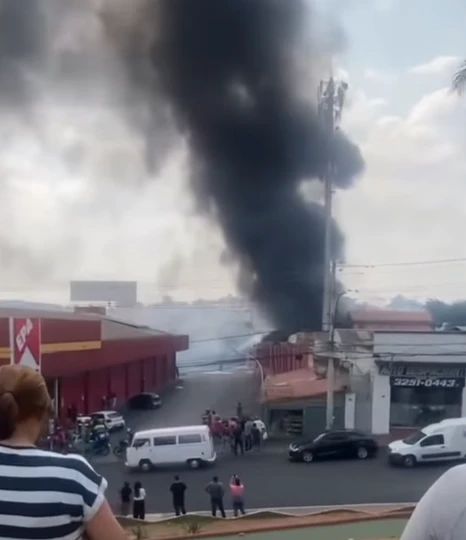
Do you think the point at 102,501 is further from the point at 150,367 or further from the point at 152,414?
the point at 150,367

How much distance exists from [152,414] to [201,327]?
14730mm

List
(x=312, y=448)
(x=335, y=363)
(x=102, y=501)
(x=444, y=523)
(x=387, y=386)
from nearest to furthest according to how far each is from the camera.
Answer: (x=444, y=523) → (x=102, y=501) → (x=312, y=448) → (x=387, y=386) → (x=335, y=363)

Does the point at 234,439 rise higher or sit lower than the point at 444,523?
lower

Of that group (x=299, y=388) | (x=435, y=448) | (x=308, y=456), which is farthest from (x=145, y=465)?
(x=299, y=388)

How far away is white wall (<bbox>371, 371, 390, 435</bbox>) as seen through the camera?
16.1m

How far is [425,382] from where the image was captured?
1653cm

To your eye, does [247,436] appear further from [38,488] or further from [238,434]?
[38,488]

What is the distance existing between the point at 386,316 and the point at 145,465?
12.3m

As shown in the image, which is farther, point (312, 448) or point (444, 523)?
point (312, 448)

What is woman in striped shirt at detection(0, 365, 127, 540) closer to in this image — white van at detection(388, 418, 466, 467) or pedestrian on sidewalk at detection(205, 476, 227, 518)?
pedestrian on sidewalk at detection(205, 476, 227, 518)

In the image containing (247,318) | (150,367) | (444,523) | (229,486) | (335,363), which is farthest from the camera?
(247,318)

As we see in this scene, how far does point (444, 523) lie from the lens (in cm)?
132

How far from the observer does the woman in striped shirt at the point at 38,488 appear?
143cm

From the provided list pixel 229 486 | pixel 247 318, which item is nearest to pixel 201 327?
pixel 247 318
